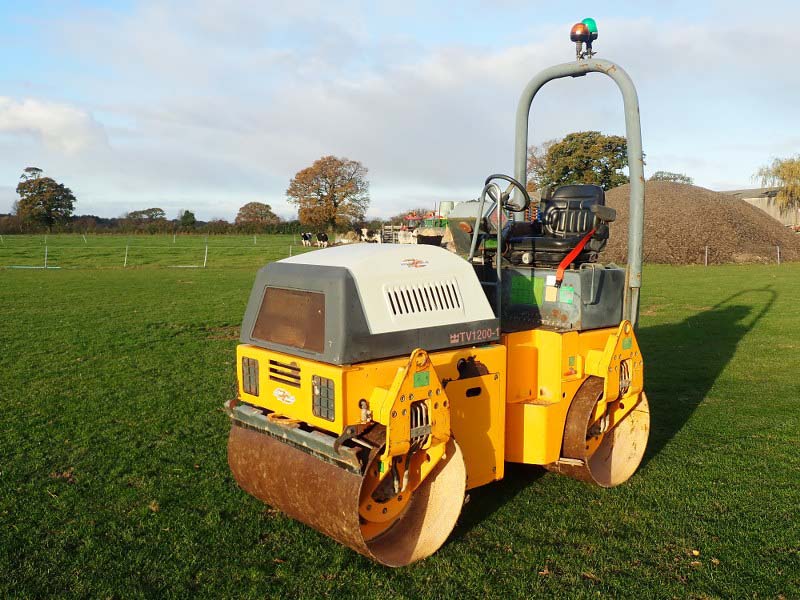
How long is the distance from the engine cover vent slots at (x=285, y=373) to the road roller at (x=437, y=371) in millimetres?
15

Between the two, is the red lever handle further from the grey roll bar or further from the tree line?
the tree line

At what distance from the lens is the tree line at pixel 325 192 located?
53.6m

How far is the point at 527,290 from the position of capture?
5.69 metres

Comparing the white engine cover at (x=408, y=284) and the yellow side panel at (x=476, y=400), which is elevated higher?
the white engine cover at (x=408, y=284)

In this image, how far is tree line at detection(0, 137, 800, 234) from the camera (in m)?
53.6

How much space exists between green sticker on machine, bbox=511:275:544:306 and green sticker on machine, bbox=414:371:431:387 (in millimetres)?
1947

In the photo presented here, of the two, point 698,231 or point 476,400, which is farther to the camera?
point 698,231

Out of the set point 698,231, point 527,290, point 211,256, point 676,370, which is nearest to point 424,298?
point 527,290

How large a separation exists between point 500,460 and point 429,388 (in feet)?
3.86

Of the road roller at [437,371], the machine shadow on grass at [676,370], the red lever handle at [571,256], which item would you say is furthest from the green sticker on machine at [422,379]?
the red lever handle at [571,256]

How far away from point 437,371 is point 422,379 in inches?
15.9

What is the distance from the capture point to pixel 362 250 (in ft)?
15.2

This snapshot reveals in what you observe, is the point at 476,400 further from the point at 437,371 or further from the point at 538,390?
the point at 538,390

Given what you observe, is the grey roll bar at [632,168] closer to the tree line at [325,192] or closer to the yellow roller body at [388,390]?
the yellow roller body at [388,390]
